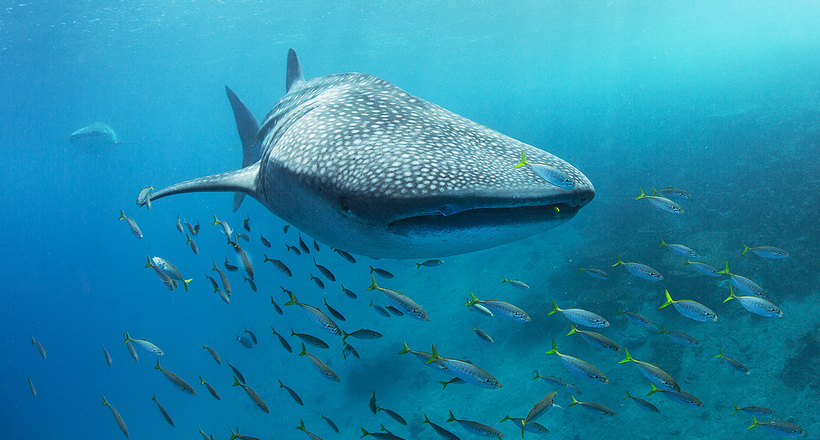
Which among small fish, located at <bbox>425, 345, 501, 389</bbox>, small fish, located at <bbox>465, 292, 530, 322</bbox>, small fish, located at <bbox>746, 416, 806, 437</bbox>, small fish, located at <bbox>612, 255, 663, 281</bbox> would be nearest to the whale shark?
small fish, located at <bbox>425, 345, 501, 389</bbox>

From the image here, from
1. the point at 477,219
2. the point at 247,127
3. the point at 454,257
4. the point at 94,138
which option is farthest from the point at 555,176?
the point at 94,138

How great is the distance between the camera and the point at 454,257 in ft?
55.1

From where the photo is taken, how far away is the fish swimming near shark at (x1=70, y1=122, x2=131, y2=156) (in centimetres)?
2297

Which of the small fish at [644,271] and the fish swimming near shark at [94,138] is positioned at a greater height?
the small fish at [644,271]

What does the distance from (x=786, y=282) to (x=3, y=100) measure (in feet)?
154

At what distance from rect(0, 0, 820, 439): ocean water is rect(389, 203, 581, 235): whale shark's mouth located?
24.8 feet

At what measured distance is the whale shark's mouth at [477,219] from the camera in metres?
1.74

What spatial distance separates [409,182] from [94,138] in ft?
99.6

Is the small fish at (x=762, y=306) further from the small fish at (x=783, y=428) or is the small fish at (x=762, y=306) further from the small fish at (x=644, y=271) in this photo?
the small fish at (x=783, y=428)

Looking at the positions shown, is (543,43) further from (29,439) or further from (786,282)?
(29,439)

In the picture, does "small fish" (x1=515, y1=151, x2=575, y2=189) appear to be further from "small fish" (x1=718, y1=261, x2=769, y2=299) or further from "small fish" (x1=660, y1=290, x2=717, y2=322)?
"small fish" (x1=718, y1=261, x2=769, y2=299)

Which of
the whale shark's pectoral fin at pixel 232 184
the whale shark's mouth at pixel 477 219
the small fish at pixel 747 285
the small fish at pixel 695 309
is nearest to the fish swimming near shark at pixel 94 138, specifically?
the whale shark's pectoral fin at pixel 232 184

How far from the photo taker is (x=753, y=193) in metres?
11.8

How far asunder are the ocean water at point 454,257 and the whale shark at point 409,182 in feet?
24.8
